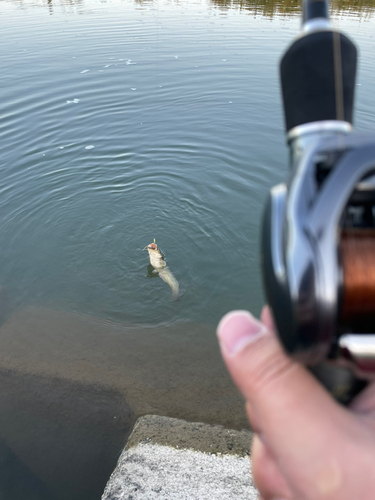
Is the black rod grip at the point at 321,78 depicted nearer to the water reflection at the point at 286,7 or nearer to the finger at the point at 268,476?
the finger at the point at 268,476

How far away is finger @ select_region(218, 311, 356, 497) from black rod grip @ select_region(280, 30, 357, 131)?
2.79ft

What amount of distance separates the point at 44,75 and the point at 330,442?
48.6 feet

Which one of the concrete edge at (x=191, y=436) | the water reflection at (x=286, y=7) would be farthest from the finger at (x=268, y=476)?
the water reflection at (x=286, y=7)

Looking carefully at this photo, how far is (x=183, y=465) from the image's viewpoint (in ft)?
10.3

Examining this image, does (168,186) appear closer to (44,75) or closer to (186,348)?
(186,348)

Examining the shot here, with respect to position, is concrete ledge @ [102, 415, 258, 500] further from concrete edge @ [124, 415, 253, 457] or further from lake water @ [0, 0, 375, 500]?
lake water @ [0, 0, 375, 500]

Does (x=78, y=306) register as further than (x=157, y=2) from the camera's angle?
No

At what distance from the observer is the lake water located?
4.11 m

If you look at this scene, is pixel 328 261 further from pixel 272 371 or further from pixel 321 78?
pixel 321 78

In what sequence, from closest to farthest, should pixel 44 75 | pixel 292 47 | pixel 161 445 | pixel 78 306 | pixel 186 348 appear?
pixel 292 47
pixel 161 445
pixel 186 348
pixel 78 306
pixel 44 75

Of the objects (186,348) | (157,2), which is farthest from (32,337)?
(157,2)

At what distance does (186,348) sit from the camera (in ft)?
15.9

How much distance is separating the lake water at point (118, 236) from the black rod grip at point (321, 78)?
336 cm

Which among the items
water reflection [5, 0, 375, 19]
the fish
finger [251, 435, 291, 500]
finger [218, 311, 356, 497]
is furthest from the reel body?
water reflection [5, 0, 375, 19]
